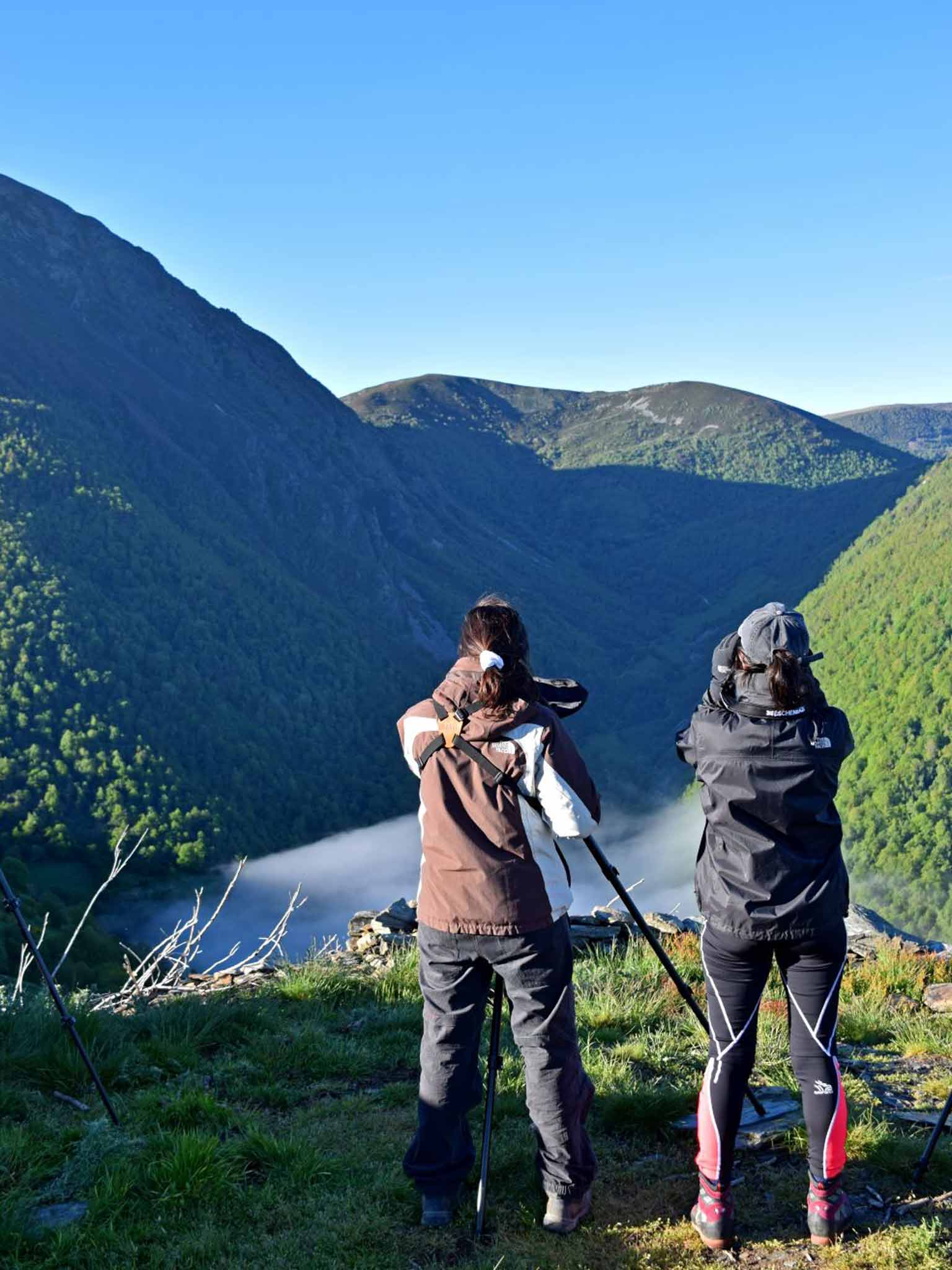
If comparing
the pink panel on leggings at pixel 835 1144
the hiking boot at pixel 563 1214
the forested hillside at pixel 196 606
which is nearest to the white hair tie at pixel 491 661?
the pink panel on leggings at pixel 835 1144

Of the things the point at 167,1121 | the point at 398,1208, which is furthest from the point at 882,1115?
the point at 167,1121

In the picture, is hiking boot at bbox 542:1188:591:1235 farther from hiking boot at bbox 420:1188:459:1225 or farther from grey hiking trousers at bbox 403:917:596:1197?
hiking boot at bbox 420:1188:459:1225

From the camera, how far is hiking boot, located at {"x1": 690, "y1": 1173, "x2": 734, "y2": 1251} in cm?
354

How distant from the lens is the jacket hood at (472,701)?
3621mm

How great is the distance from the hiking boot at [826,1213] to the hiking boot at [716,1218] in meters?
0.29

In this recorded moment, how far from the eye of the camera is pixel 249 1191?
3932mm

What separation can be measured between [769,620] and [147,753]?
9012 centimetres

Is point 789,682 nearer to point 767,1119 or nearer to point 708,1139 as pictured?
point 708,1139

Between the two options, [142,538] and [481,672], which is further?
[142,538]

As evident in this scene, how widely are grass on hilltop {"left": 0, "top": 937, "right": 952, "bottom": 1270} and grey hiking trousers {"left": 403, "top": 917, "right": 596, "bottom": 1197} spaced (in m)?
0.22

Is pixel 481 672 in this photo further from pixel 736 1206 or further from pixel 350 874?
pixel 350 874

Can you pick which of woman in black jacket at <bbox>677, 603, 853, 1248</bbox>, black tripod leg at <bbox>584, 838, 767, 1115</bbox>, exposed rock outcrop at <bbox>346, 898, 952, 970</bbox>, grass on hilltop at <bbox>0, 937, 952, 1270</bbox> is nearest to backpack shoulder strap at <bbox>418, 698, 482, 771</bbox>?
black tripod leg at <bbox>584, 838, 767, 1115</bbox>

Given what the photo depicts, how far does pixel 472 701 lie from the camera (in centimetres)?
369

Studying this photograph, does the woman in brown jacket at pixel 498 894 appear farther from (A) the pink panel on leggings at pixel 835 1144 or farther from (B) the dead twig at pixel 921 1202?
(B) the dead twig at pixel 921 1202
